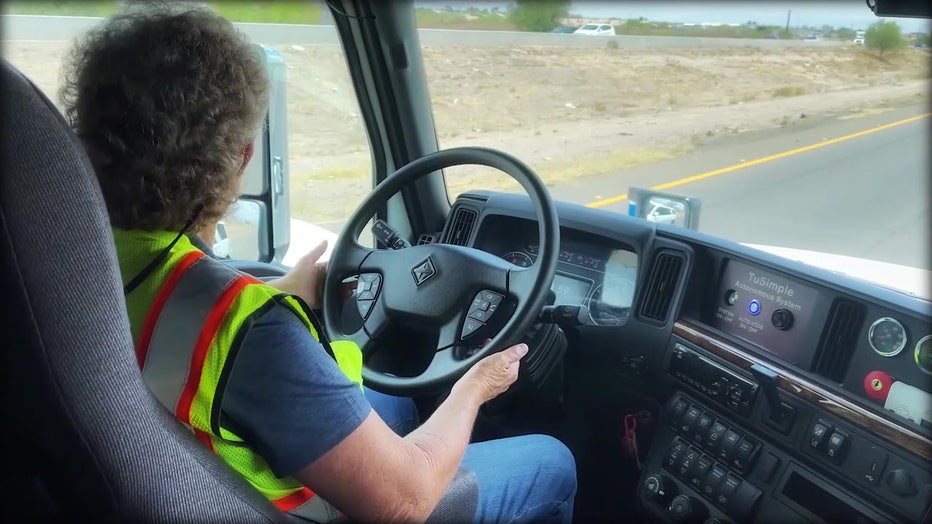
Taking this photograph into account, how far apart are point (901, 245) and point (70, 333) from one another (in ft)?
7.12

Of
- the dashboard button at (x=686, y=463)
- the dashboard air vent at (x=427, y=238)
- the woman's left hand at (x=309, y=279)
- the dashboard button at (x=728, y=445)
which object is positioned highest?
the woman's left hand at (x=309, y=279)

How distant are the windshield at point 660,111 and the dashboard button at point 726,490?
76 centimetres

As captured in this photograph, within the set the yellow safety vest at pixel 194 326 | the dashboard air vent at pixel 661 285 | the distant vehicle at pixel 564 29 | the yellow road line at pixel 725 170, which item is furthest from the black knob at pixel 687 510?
the distant vehicle at pixel 564 29

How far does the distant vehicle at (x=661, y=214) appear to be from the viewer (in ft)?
8.30

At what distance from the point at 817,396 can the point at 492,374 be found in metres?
0.83

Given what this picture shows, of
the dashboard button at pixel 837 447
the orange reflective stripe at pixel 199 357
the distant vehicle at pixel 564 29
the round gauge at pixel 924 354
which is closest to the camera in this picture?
the orange reflective stripe at pixel 199 357

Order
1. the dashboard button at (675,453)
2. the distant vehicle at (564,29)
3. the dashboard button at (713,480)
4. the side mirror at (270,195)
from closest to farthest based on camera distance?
the dashboard button at (713,480) < the dashboard button at (675,453) < the distant vehicle at (564,29) < the side mirror at (270,195)

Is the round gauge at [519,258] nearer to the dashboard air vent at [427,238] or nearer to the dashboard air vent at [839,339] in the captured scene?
the dashboard air vent at [427,238]

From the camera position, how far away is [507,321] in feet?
6.59

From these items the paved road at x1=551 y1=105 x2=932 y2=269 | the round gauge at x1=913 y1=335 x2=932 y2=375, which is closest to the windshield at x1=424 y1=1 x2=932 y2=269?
the paved road at x1=551 y1=105 x2=932 y2=269

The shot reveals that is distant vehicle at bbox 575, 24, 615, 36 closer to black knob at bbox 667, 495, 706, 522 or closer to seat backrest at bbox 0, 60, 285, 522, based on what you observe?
black knob at bbox 667, 495, 706, 522

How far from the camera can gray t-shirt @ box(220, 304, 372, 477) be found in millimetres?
1274

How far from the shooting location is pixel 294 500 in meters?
1.50

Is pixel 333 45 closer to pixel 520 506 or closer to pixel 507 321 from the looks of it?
pixel 507 321
